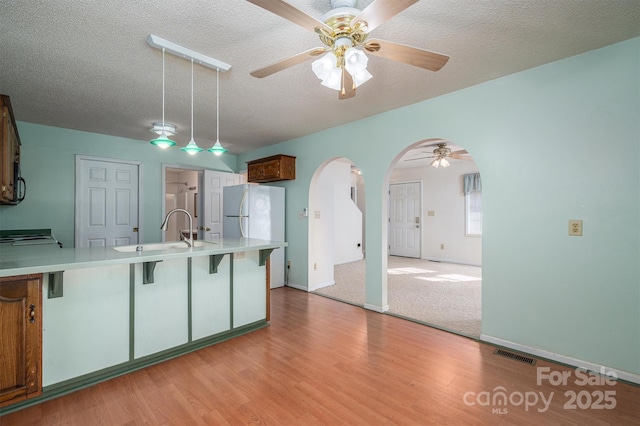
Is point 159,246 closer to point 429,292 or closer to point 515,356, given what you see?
point 515,356

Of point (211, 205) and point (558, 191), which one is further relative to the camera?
point (211, 205)

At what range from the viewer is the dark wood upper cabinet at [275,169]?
4699 mm

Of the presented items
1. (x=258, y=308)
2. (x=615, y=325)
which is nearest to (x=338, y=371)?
(x=258, y=308)

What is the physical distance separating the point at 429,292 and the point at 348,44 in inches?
151

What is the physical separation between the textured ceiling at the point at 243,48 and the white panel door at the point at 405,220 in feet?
16.1

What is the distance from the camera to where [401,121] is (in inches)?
135

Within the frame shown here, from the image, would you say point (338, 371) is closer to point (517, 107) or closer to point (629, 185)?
point (629, 185)

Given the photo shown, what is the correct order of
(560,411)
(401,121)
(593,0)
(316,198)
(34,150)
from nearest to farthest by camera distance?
(593,0) → (560,411) → (401,121) → (34,150) → (316,198)

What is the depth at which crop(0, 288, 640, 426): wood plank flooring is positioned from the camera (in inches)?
70.4

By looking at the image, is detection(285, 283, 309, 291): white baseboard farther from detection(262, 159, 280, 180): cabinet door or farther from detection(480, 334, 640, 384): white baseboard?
detection(480, 334, 640, 384): white baseboard

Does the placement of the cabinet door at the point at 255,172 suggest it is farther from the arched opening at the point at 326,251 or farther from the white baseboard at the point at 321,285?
the white baseboard at the point at 321,285

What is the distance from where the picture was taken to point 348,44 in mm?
1642

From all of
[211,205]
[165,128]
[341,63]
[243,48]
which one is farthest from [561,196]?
[211,205]

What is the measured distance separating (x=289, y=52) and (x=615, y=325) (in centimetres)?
321
